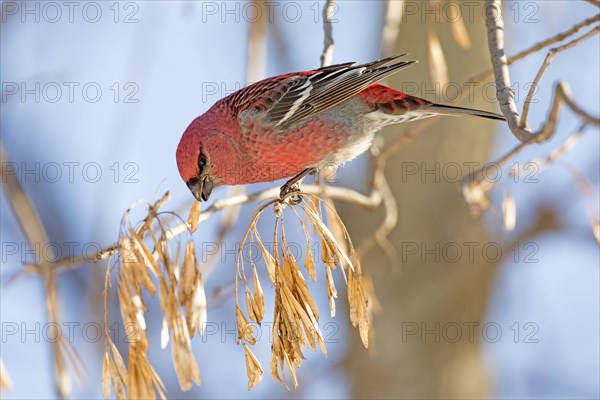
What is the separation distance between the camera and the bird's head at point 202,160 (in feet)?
11.0

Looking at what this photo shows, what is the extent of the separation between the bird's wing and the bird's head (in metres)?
0.25

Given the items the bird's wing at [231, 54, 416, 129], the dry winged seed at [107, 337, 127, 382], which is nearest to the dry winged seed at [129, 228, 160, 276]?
the dry winged seed at [107, 337, 127, 382]

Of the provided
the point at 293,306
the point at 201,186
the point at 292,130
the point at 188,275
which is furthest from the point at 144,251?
the point at 292,130

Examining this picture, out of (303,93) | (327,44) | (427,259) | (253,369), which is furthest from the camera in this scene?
(427,259)

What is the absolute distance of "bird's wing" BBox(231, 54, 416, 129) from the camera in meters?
3.37

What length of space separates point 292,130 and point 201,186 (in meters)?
0.46

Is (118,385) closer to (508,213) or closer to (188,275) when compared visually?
(188,275)

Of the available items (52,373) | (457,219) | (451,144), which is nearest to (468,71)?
(451,144)

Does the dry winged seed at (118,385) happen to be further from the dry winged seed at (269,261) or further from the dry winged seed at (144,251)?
the dry winged seed at (269,261)

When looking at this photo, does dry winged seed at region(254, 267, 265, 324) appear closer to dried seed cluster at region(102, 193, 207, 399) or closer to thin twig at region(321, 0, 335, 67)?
dried seed cluster at region(102, 193, 207, 399)

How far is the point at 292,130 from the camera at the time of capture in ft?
11.2

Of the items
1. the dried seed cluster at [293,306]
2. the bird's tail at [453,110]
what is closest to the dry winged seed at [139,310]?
the dried seed cluster at [293,306]

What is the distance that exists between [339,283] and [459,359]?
88cm

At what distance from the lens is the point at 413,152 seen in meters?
4.96
